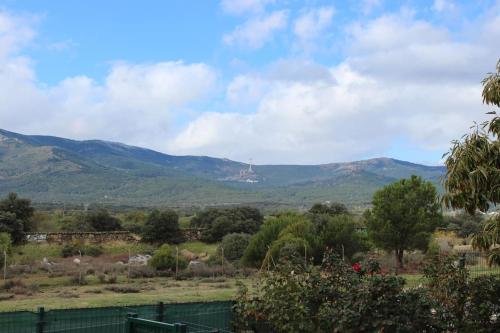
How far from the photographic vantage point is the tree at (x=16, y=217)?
49.4 meters

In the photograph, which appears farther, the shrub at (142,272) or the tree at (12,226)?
the tree at (12,226)

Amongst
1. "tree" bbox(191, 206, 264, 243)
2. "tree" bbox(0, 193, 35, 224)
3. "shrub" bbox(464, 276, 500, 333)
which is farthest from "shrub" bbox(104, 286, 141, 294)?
"tree" bbox(0, 193, 35, 224)

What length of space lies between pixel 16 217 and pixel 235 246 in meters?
19.4

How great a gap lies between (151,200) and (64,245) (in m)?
98.5

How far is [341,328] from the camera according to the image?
35.1 feet

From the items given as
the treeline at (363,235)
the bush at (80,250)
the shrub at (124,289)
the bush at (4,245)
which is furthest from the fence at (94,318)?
the bush at (80,250)

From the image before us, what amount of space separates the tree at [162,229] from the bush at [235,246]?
10.4 metres

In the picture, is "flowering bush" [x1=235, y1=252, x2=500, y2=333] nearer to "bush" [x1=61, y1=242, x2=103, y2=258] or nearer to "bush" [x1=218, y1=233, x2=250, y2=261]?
"bush" [x1=218, y1=233, x2=250, y2=261]

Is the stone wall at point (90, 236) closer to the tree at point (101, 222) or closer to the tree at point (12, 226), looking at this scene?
the tree at point (12, 226)

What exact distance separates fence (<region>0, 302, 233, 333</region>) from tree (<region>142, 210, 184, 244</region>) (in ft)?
138

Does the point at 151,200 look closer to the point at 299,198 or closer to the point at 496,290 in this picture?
the point at 299,198

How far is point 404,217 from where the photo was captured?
38938mm

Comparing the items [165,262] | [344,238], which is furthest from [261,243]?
[165,262]

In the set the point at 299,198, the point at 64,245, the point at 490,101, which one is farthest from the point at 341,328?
the point at 299,198
